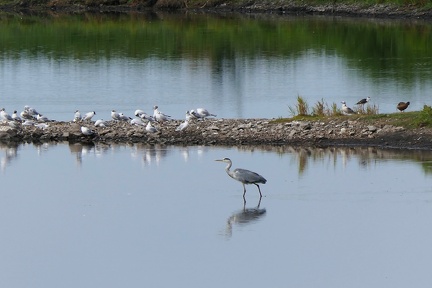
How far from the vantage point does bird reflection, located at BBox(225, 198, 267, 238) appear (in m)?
20.7

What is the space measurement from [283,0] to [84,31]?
44.1 ft

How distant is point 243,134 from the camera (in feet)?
94.6

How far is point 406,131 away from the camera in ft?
90.7

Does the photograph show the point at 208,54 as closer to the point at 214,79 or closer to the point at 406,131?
the point at 214,79

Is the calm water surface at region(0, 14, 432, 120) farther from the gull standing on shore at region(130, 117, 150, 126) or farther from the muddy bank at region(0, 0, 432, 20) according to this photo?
the gull standing on shore at region(130, 117, 150, 126)

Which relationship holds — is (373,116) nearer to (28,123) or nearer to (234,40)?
(28,123)

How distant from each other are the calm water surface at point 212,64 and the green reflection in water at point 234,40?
0.18 ft

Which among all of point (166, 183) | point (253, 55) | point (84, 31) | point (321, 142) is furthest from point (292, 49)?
point (166, 183)

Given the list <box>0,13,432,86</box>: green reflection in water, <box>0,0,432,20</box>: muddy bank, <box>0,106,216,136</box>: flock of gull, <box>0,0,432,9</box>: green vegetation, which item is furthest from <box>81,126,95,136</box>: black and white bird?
<box>0,0,432,9</box>: green vegetation

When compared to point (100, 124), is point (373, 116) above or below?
above

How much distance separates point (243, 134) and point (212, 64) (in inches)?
809

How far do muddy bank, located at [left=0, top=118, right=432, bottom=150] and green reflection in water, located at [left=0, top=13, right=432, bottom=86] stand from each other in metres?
12.6

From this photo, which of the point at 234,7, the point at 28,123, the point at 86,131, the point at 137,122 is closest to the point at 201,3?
the point at 234,7

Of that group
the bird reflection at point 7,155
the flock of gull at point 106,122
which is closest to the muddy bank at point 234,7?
the flock of gull at point 106,122
